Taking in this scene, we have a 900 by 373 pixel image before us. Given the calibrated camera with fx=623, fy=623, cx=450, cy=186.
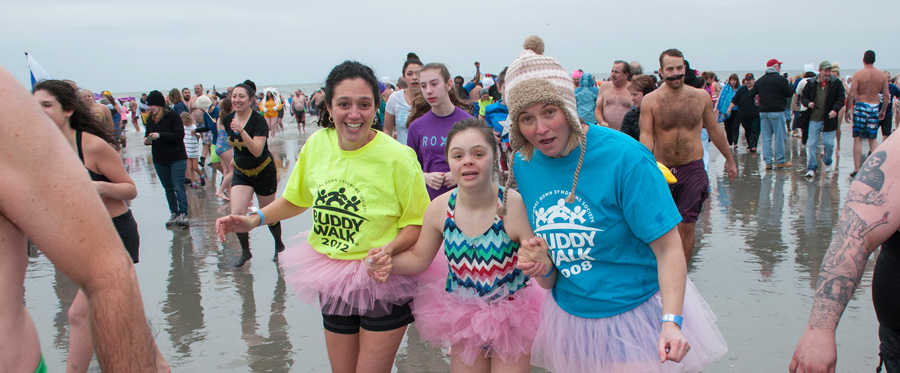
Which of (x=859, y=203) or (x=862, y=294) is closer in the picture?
(x=859, y=203)

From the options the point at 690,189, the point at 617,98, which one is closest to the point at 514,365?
the point at 690,189

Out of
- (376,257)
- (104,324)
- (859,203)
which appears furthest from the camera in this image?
(376,257)

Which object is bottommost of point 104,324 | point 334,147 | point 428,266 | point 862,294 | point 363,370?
point 862,294

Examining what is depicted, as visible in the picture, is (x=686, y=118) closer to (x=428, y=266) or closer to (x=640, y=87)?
(x=640, y=87)

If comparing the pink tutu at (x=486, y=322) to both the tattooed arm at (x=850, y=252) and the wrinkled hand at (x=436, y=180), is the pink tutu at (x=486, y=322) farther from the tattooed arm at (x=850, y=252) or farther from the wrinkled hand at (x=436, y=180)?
the wrinkled hand at (x=436, y=180)

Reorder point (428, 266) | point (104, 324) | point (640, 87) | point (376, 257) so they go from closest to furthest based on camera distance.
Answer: point (104, 324), point (376, 257), point (428, 266), point (640, 87)

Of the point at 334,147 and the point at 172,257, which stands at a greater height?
the point at 334,147

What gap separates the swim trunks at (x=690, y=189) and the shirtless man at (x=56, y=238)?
4.85 m

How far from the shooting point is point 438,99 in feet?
17.3

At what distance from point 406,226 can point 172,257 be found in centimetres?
512

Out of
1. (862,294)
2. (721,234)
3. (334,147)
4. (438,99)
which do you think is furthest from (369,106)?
(721,234)

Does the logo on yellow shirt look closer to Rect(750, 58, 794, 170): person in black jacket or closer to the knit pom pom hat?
the knit pom pom hat

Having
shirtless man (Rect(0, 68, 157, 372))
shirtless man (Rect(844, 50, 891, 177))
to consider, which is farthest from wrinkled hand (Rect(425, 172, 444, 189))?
shirtless man (Rect(844, 50, 891, 177))

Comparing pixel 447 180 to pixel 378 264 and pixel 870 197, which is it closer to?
pixel 378 264
